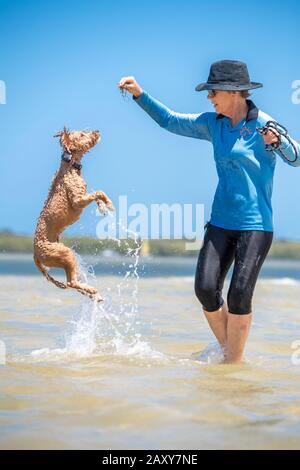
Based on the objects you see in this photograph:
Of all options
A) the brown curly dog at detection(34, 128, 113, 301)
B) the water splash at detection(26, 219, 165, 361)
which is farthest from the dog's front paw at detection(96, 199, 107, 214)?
the water splash at detection(26, 219, 165, 361)

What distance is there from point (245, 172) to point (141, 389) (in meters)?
1.89

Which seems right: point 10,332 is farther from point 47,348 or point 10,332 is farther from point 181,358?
point 181,358

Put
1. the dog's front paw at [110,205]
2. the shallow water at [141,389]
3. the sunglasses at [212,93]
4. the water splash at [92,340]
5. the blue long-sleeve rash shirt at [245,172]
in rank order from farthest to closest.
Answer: the water splash at [92,340]
the dog's front paw at [110,205]
the sunglasses at [212,93]
the blue long-sleeve rash shirt at [245,172]
the shallow water at [141,389]

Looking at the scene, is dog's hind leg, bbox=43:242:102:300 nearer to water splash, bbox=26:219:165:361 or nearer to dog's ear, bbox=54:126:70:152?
water splash, bbox=26:219:165:361

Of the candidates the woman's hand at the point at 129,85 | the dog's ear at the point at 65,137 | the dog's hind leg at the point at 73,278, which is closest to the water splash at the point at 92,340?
the dog's hind leg at the point at 73,278

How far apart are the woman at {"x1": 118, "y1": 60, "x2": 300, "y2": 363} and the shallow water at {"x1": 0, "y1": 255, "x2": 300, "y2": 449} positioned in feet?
1.69

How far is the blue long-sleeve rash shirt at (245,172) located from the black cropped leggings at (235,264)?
0.08m

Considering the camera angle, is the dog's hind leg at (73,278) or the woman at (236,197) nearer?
the woman at (236,197)

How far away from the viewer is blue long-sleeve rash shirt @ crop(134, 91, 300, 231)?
645 cm

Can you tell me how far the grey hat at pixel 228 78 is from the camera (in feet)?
21.5

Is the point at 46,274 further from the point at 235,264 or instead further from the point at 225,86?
the point at 225,86

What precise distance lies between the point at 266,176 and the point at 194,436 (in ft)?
8.55

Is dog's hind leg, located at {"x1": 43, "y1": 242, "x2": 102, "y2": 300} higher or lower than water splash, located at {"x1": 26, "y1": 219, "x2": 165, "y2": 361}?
higher

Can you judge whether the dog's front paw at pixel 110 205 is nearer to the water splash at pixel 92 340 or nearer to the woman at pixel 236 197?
the water splash at pixel 92 340
